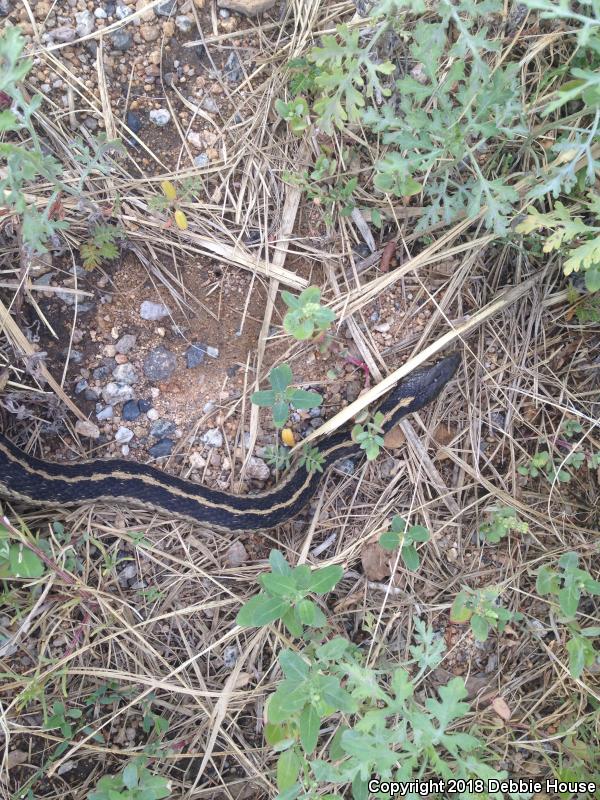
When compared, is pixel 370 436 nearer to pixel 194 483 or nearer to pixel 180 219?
pixel 194 483

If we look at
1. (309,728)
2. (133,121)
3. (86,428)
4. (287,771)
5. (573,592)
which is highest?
(133,121)

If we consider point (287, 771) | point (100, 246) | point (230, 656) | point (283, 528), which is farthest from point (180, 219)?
point (287, 771)

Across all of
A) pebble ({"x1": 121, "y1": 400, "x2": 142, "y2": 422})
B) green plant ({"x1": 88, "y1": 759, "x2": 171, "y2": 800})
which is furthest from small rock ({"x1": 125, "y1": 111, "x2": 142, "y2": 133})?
green plant ({"x1": 88, "y1": 759, "x2": 171, "y2": 800})

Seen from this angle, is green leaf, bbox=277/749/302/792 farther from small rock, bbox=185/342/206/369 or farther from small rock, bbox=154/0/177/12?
small rock, bbox=154/0/177/12

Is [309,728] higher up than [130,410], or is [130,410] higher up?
[130,410]

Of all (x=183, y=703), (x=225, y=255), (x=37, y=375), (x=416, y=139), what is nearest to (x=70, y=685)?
(x=183, y=703)

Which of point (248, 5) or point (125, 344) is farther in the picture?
point (125, 344)

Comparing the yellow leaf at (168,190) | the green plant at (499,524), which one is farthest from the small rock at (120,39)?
the green plant at (499,524)
